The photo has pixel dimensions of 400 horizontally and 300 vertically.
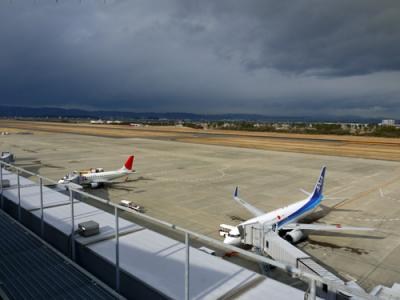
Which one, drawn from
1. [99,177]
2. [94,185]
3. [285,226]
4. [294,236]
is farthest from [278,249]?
[99,177]

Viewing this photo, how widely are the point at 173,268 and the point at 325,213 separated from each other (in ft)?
88.2

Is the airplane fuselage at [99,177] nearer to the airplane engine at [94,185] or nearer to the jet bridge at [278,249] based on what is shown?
the airplane engine at [94,185]

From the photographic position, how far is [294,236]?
2356 cm

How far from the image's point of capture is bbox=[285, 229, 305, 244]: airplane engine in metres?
23.4

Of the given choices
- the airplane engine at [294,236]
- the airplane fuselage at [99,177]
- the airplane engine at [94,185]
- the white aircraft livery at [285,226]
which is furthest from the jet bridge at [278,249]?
the airplane fuselage at [99,177]

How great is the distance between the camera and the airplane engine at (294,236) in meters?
23.4

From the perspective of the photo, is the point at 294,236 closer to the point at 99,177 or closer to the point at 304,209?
the point at 304,209

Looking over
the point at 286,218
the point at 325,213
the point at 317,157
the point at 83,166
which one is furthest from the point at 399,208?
the point at 83,166

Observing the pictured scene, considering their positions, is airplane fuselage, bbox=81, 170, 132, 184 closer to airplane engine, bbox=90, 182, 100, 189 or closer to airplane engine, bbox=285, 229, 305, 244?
airplane engine, bbox=90, 182, 100, 189

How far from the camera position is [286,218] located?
25.0 meters

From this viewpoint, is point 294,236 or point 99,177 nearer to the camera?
point 294,236

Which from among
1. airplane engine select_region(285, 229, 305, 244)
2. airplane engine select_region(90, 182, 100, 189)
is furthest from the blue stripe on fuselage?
airplane engine select_region(90, 182, 100, 189)

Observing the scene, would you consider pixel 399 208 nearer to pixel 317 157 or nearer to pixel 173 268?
pixel 173 268

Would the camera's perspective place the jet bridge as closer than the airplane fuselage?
Yes
